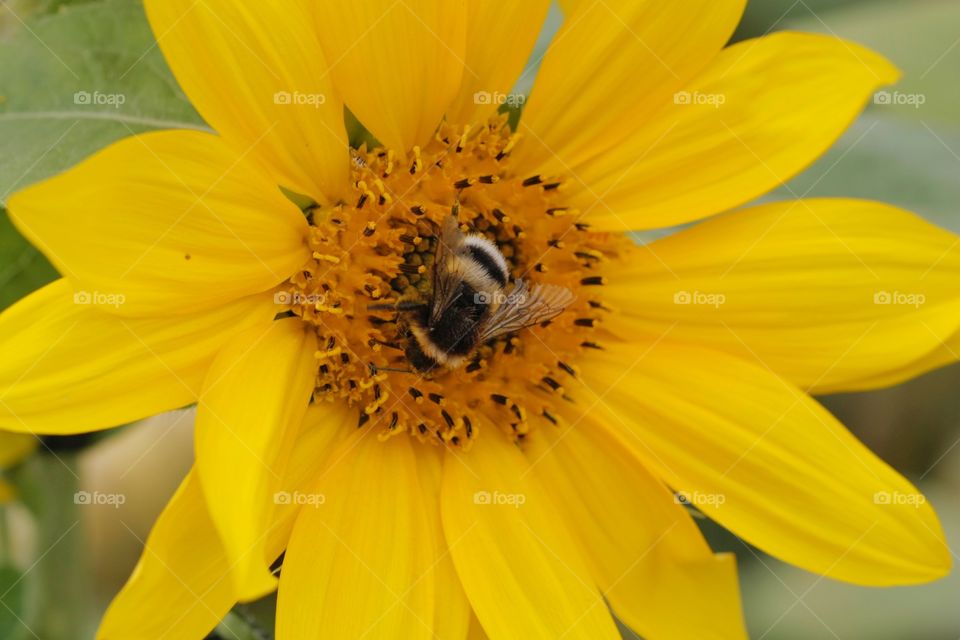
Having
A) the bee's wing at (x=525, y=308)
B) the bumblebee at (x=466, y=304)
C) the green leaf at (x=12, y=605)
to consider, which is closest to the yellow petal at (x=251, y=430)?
the bumblebee at (x=466, y=304)

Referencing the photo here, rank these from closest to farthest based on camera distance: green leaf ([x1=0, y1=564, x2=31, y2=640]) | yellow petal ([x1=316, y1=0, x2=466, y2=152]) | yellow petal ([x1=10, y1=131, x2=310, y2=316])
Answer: yellow petal ([x1=10, y1=131, x2=310, y2=316]) → yellow petal ([x1=316, y1=0, x2=466, y2=152]) → green leaf ([x1=0, y1=564, x2=31, y2=640])

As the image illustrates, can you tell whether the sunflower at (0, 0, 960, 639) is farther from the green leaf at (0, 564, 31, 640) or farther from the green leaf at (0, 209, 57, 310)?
the green leaf at (0, 564, 31, 640)

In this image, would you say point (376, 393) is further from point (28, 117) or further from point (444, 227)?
point (28, 117)

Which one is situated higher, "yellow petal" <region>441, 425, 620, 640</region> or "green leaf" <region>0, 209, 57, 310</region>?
"green leaf" <region>0, 209, 57, 310</region>

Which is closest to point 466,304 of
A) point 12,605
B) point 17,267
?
point 17,267

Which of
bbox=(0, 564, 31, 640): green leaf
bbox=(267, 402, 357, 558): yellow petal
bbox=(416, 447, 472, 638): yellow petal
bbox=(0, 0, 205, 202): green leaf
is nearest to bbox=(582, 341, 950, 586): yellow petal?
bbox=(416, 447, 472, 638): yellow petal

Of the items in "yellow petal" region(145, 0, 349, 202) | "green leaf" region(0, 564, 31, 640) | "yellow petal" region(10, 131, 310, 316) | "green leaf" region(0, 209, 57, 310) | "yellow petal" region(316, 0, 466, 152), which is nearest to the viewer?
"yellow petal" region(10, 131, 310, 316)
